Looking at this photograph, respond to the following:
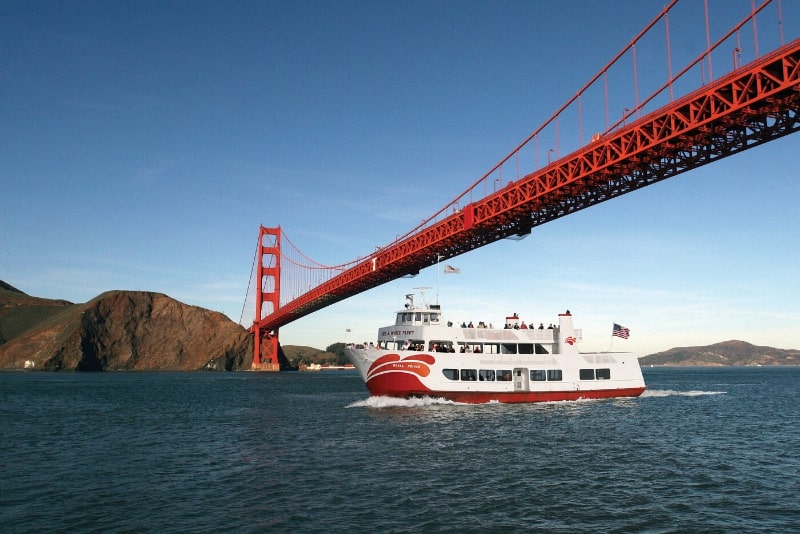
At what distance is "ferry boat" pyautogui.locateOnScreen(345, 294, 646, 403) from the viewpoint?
3788cm

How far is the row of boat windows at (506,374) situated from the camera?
3859 cm

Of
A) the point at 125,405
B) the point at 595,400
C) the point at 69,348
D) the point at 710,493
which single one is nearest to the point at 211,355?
the point at 69,348

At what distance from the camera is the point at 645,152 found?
1403 inches

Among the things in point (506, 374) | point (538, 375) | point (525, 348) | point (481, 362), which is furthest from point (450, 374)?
A: point (538, 375)

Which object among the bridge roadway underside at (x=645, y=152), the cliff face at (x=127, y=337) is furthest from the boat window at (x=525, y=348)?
the cliff face at (x=127, y=337)

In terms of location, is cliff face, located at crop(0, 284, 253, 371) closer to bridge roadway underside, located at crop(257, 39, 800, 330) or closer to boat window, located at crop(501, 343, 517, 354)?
bridge roadway underside, located at crop(257, 39, 800, 330)

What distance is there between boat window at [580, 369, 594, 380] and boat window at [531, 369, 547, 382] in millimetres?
3358

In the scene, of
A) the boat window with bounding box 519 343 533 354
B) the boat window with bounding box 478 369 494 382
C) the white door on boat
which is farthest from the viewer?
the boat window with bounding box 519 343 533 354

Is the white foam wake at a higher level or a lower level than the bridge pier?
lower

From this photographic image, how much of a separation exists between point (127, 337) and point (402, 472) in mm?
140194

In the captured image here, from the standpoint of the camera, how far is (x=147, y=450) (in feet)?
79.4

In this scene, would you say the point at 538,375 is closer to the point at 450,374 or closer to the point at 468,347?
the point at 468,347

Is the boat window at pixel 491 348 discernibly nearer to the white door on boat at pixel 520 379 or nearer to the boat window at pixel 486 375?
the boat window at pixel 486 375

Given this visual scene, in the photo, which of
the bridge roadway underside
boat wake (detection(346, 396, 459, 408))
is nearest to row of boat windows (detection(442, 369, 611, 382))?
boat wake (detection(346, 396, 459, 408))
